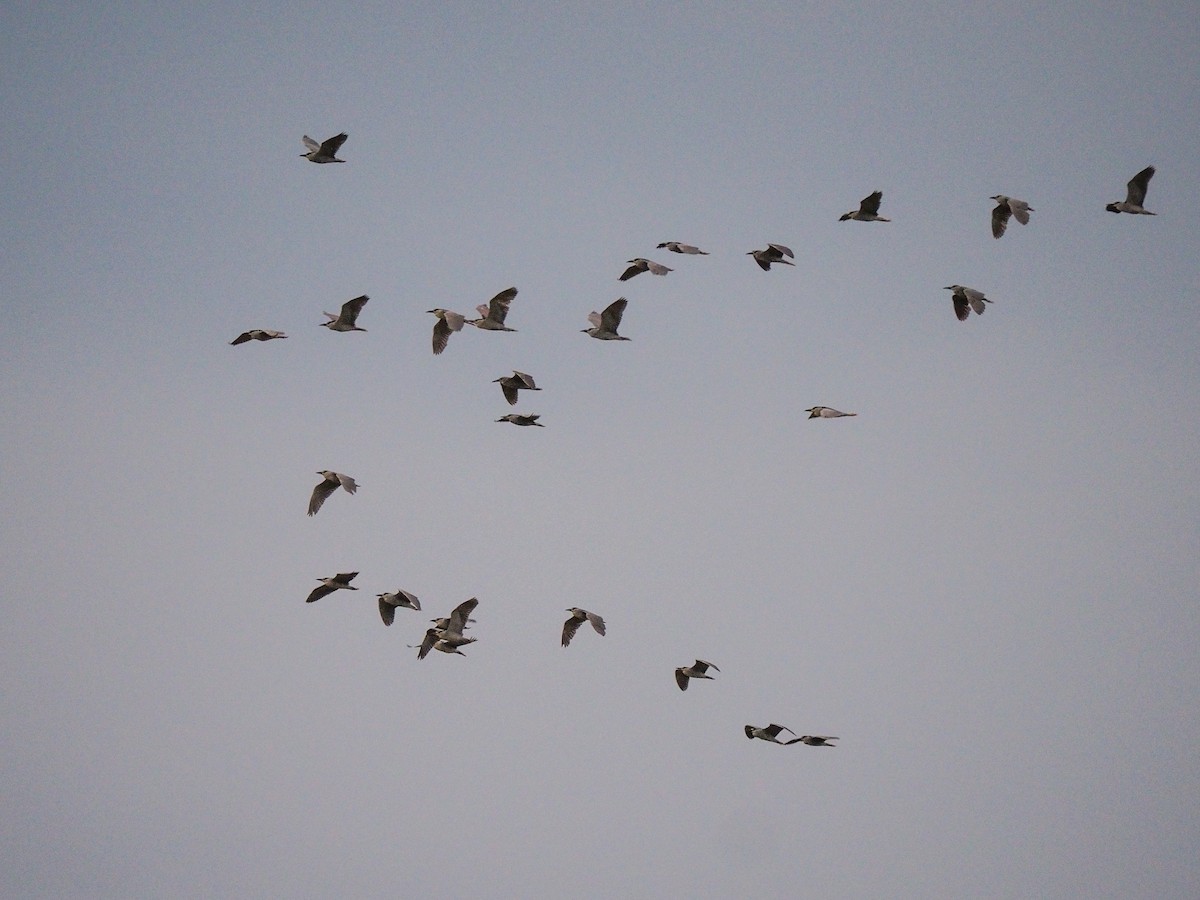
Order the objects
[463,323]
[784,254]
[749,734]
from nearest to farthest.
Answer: [463,323] < [784,254] < [749,734]

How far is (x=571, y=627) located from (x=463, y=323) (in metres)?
9.59

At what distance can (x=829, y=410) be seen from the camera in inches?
1367

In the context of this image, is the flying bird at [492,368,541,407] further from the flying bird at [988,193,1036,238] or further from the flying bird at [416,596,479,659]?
the flying bird at [988,193,1036,238]

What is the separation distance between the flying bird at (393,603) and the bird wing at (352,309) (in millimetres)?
7793

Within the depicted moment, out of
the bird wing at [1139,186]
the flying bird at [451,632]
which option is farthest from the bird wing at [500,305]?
the bird wing at [1139,186]

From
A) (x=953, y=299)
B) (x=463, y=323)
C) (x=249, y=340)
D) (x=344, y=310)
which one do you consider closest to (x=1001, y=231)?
(x=953, y=299)

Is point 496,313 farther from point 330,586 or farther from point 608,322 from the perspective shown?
point 330,586

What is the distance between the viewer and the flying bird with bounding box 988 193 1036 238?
102 feet

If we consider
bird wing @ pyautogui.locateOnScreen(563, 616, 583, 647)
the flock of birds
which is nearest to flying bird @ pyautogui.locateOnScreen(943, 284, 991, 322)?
the flock of birds

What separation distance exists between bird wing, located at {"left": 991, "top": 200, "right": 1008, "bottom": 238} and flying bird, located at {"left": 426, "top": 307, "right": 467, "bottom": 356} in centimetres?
1400

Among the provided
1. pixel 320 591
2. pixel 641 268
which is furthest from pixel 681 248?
pixel 320 591

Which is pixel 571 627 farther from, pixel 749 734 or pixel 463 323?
pixel 463 323

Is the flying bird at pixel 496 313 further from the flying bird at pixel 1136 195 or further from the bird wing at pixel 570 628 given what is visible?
the flying bird at pixel 1136 195

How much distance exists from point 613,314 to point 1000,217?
1054 centimetres
